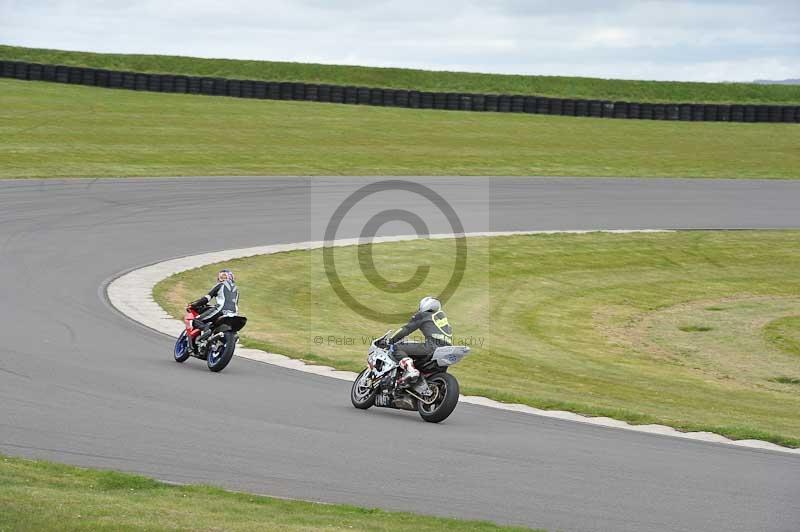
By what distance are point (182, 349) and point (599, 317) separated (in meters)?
11.0

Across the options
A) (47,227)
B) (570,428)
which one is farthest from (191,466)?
(47,227)

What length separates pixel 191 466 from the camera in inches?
440

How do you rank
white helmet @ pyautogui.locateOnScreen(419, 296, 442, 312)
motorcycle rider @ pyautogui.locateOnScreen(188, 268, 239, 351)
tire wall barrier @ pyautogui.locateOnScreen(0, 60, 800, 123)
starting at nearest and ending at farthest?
white helmet @ pyautogui.locateOnScreen(419, 296, 442, 312) → motorcycle rider @ pyautogui.locateOnScreen(188, 268, 239, 351) → tire wall barrier @ pyautogui.locateOnScreen(0, 60, 800, 123)

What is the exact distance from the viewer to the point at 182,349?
1717 centimetres

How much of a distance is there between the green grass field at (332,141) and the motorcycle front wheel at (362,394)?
24094 millimetres

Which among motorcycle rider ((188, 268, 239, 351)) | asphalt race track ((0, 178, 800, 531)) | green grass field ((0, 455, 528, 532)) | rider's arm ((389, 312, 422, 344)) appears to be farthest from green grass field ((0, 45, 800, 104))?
green grass field ((0, 455, 528, 532))

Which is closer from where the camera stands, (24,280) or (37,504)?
(37,504)

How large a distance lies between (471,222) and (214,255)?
9.92 metres

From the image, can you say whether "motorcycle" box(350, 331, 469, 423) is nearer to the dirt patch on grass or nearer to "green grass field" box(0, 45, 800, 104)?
the dirt patch on grass

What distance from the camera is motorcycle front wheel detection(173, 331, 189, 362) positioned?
17.1m

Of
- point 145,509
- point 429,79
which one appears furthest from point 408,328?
point 429,79

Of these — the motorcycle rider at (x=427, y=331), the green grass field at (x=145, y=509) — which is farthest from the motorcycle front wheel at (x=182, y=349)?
the green grass field at (x=145, y=509)

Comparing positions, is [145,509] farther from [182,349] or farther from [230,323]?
[182,349]

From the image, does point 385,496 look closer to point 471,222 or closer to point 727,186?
point 471,222
